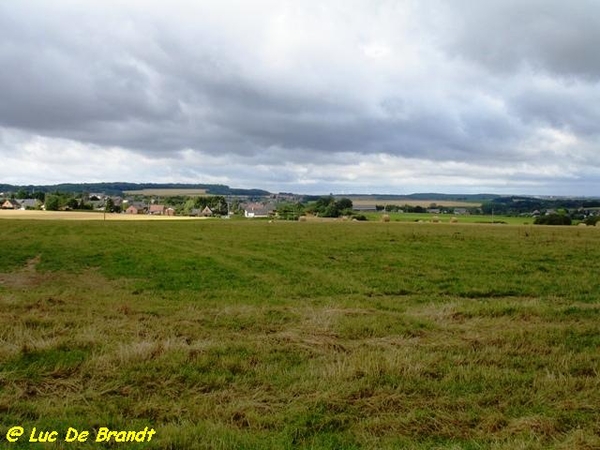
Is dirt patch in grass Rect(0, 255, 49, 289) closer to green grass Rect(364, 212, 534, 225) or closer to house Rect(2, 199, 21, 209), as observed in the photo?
green grass Rect(364, 212, 534, 225)

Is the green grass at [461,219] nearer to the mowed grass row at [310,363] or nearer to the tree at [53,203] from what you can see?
the mowed grass row at [310,363]

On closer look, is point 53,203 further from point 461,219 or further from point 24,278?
point 24,278

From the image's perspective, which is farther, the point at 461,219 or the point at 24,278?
the point at 461,219

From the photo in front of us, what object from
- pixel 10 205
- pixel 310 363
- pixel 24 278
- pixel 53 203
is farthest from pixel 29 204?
pixel 310 363

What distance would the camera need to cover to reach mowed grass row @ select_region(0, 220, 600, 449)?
232 inches

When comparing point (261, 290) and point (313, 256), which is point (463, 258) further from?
point (261, 290)

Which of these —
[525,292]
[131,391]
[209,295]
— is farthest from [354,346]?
[525,292]

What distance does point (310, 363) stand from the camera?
8172 millimetres

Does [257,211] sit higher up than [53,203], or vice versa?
[53,203]

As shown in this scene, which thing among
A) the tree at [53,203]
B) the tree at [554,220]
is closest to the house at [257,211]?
the tree at [53,203]

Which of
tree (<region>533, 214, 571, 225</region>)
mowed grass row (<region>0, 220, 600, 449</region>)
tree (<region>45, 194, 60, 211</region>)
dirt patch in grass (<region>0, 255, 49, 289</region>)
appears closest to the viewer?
mowed grass row (<region>0, 220, 600, 449</region>)

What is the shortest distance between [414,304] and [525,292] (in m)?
4.73

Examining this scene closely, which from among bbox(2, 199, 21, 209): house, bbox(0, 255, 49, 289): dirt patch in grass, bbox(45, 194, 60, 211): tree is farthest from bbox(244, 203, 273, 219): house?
bbox(0, 255, 49, 289): dirt patch in grass

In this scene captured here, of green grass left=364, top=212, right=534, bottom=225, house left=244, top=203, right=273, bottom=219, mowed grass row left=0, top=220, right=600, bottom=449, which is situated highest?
mowed grass row left=0, top=220, right=600, bottom=449
